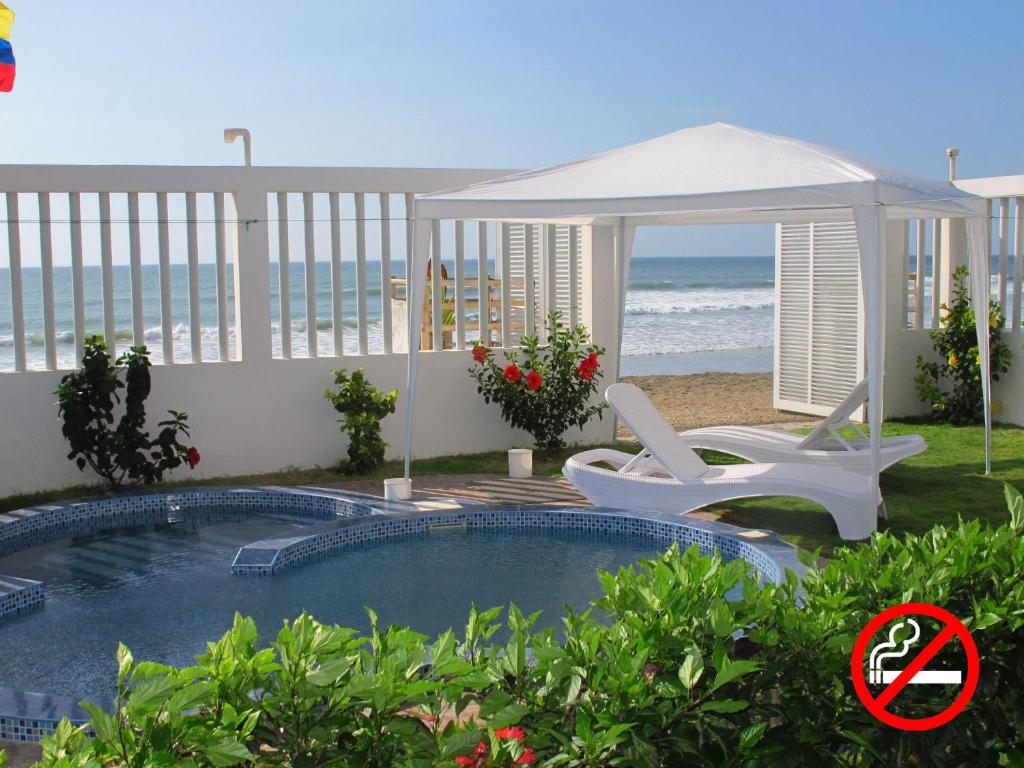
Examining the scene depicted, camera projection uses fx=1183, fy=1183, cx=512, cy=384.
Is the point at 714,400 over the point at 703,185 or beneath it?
beneath

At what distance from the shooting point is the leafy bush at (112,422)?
8.78 metres

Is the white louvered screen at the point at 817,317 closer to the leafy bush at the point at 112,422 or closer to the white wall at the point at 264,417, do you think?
the white wall at the point at 264,417

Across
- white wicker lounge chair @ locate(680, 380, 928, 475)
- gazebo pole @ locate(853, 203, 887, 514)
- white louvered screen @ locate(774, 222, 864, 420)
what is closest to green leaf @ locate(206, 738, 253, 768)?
gazebo pole @ locate(853, 203, 887, 514)

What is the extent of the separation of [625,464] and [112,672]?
13.0 ft

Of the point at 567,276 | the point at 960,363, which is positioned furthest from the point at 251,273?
the point at 960,363

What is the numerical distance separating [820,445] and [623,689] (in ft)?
22.1

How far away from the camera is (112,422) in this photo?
900 cm

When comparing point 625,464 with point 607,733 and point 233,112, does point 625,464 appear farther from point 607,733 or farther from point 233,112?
point 233,112

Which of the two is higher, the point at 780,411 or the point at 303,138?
the point at 303,138

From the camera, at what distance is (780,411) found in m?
13.1

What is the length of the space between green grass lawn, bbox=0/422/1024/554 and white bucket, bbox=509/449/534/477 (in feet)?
0.85

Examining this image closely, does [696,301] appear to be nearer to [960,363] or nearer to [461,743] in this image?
[960,363]

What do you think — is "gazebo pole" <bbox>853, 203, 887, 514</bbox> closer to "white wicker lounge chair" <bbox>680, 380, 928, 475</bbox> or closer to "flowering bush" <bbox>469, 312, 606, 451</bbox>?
"white wicker lounge chair" <bbox>680, 380, 928, 475</bbox>

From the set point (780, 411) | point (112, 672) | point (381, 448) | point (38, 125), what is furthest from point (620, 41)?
point (112, 672)
